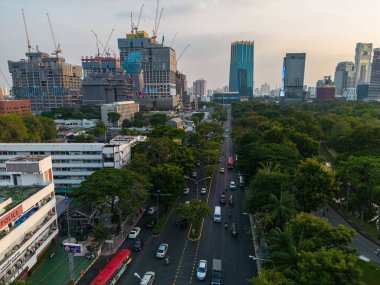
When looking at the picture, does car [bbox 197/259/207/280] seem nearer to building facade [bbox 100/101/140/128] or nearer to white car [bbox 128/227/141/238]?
white car [bbox 128/227/141/238]

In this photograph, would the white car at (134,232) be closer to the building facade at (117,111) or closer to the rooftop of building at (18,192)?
the rooftop of building at (18,192)

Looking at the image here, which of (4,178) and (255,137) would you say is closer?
(4,178)

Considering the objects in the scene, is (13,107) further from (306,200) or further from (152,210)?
(306,200)

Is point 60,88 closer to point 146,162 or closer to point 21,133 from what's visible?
point 21,133

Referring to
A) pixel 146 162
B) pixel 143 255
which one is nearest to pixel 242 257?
pixel 143 255

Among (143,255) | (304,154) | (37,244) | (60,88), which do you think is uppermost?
(60,88)

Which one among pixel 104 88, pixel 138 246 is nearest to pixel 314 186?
pixel 138 246
